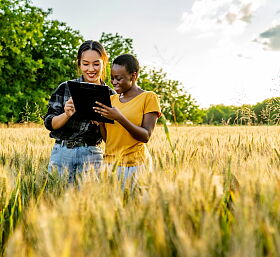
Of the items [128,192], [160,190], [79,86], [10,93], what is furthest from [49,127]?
[10,93]

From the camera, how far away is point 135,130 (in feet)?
7.84

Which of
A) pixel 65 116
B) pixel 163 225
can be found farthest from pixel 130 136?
pixel 163 225

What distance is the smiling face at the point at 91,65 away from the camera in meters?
2.80

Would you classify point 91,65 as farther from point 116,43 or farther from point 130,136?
point 116,43

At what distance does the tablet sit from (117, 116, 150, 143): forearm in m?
0.13

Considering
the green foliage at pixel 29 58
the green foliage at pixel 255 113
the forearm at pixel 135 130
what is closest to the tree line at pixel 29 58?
the green foliage at pixel 29 58

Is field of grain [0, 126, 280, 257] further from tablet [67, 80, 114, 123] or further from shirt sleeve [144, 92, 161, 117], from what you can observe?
shirt sleeve [144, 92, 161, 117]

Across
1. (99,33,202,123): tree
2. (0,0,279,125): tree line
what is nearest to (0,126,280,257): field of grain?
(99,33,202,123): tree

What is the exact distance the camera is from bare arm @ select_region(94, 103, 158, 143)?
231cm

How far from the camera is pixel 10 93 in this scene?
2127cm

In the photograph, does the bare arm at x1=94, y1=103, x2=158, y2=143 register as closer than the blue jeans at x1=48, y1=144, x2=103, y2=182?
Yes

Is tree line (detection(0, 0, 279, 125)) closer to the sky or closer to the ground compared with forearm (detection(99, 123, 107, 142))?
closer to the sky

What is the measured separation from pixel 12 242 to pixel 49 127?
2.29 metres

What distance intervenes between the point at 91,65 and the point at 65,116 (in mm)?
452
